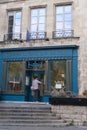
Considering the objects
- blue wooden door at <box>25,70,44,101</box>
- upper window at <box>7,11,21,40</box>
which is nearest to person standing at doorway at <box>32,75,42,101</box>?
blue wooden door at <box>25,70,44,101</box>

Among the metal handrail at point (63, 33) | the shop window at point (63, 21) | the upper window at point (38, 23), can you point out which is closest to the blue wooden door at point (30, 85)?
the upper window at point (38, 23)

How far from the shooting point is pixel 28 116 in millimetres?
17422

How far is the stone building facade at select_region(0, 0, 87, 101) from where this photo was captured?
2281 centimetres

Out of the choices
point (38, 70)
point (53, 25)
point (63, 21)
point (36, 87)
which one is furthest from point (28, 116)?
point (63, 21)

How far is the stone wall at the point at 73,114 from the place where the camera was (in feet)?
56.8

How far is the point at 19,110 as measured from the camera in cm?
1789

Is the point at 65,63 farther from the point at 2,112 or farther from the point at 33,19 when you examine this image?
the point at 2,112

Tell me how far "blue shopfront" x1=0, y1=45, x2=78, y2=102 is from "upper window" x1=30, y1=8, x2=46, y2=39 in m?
1.12

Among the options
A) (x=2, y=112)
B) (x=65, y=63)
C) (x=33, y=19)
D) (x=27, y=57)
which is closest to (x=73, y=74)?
(x=65, y=63)

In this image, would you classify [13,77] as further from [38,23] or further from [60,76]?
[38,23]

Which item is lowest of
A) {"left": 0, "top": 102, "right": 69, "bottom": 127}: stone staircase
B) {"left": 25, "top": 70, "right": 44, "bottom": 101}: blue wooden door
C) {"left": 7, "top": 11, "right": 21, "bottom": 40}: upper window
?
{"left": 0, "top": 102, "right": 69, "bottom": 127}: stone staircase

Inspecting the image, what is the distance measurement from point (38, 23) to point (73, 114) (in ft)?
29.9

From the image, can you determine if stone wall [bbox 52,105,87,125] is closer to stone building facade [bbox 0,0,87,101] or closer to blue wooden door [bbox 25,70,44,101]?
stone building facade [bbox 0,0,87,101]

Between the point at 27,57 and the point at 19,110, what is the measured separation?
696cm
